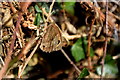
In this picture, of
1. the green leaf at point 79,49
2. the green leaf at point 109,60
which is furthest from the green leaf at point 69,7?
the green leaf at point 109,60

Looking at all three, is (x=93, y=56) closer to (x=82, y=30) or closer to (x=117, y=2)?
(x=82, y=30)

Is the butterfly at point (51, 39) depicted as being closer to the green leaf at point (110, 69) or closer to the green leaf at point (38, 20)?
the green leaf at point (38, 20)

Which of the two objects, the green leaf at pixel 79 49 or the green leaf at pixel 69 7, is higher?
the green leaf at pixel 69 7

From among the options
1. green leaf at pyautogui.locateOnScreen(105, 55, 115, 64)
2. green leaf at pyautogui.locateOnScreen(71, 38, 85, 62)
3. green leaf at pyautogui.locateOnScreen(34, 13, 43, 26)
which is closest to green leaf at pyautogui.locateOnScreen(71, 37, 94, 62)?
green leaf at pyautogui.locateOnScreen(71, 38, 85, 62)

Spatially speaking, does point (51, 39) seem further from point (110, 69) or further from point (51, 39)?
point (110, 69)

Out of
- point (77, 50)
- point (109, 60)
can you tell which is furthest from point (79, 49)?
point (109, 60)

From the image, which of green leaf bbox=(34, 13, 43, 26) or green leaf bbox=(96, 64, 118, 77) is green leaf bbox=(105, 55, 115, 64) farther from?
green leaf bbox=(34, 13, 43, 26)

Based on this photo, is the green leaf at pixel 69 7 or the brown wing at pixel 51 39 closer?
the brown wing at pixel 51 39
